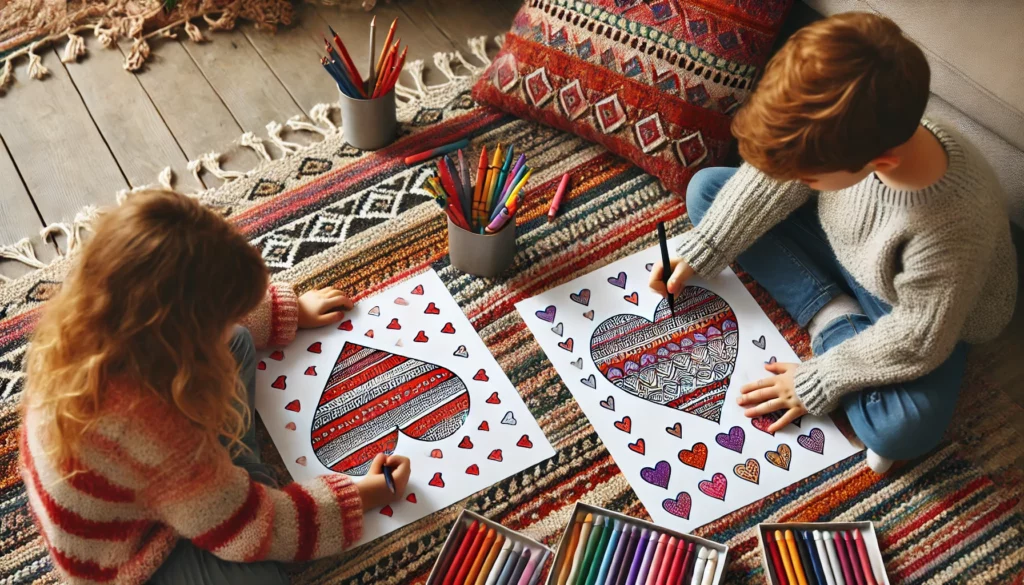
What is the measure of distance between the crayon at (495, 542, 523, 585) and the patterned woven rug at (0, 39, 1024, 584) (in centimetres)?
5

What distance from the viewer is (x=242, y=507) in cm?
95

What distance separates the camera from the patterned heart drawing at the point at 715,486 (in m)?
1.14

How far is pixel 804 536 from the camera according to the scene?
1.09m

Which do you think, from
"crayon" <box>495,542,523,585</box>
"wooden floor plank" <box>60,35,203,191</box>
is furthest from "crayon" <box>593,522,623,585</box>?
"wooden floor plank" <box>60,35,203,191</box>

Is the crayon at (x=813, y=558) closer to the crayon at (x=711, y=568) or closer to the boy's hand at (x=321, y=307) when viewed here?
the crayon at (x=711, y=568)

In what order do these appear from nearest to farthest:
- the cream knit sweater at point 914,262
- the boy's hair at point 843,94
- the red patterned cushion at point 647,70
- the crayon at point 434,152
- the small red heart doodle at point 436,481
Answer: the boy's hair at point 843,94 → the cream knit sweater at point 914,262 → the small red heart doodle at point 436,481 → the red patterned cushion at point 647,70 → the crayon at point 434,152

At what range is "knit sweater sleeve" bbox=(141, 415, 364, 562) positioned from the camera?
2.95ft

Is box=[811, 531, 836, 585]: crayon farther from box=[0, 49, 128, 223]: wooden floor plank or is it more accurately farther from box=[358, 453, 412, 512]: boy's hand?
box=[0, 49, 128, 223]: wooden floor plank

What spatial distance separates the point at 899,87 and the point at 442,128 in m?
0.87

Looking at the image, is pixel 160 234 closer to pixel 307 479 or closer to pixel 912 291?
pixel 307 479

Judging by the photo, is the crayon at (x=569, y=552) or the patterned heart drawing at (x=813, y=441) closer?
the crayon at (x=569, y=552)

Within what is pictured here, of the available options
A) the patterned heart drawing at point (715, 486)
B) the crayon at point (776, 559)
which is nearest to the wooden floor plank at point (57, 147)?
the patterned heart drawing at point (715, 486)

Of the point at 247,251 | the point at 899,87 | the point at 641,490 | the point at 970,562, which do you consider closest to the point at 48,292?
the point at 247,251

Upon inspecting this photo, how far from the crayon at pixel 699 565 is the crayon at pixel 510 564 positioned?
8.5 inches
